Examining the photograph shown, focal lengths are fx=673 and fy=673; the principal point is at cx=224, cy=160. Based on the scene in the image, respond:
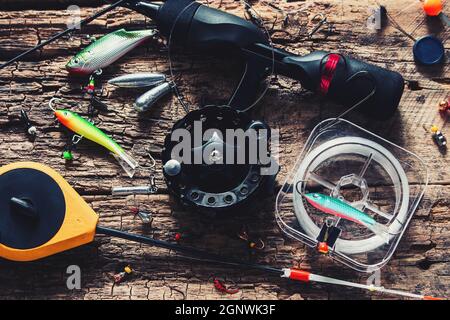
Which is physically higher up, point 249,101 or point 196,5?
point 196,5

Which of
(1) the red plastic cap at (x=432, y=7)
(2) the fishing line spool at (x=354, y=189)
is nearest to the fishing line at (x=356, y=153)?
(2) the fishing line spool at (x=354, y=189)

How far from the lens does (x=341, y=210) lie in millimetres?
Result: 2381

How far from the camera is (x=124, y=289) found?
241 cm

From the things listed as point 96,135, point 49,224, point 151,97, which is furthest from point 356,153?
point 49,224

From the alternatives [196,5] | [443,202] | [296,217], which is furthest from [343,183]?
[196,5]

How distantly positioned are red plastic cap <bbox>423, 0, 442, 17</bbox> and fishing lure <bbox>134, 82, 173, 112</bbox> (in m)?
1.01

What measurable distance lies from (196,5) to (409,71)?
0.84 m

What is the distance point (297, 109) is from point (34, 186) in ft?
3.27

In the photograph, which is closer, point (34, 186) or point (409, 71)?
point (34, 186)

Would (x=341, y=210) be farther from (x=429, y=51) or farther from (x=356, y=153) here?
(x=429, y=51)

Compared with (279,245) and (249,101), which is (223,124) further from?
(279,245)

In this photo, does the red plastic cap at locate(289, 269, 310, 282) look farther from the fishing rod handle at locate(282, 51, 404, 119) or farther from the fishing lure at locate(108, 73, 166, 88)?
the fishing lure at locate(108, 73, 166, 88)

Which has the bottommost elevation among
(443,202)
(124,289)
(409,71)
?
(124,289)

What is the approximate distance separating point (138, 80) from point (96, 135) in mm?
256
